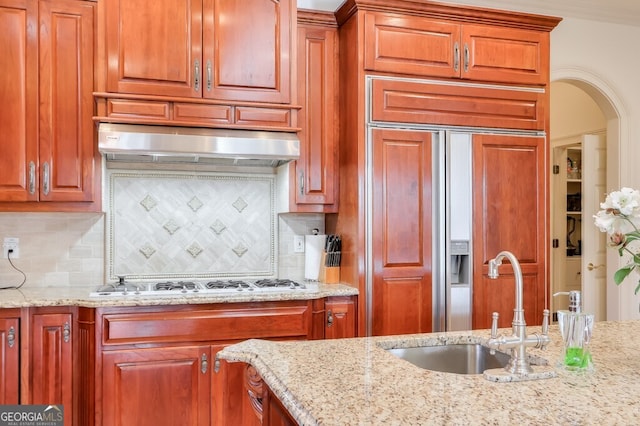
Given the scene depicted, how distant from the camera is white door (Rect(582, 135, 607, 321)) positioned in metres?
4.73

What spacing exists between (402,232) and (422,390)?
2.05 meters

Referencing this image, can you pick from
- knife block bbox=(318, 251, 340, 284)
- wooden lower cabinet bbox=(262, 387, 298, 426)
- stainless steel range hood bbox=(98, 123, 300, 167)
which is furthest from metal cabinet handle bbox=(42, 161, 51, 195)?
wooden lower cabinet bbox=(262, 387, 298, 426)

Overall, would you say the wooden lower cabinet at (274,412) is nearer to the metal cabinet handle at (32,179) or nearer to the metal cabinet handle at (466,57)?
the metal cabinet handle at (32,179)

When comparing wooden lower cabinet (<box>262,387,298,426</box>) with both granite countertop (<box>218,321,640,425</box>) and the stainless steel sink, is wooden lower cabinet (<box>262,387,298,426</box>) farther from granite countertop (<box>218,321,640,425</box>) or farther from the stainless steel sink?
the stainless steel sink

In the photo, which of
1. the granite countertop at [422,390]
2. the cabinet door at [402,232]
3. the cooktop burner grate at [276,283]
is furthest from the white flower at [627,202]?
the cooktop burner grate at [276,283]

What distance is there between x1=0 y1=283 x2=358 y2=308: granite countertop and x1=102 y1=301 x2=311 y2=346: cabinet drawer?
0.05m

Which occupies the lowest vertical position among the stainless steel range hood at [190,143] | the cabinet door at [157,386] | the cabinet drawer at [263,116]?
the cabinet door at [157,386]

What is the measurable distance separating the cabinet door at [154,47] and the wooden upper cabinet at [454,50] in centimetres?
99

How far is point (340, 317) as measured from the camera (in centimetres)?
320

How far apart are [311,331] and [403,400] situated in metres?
1.91

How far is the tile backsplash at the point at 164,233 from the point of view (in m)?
3.34

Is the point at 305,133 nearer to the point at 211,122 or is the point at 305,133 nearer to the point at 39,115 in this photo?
the point at 211,122

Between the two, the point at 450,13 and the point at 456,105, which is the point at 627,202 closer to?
the point at 456,105

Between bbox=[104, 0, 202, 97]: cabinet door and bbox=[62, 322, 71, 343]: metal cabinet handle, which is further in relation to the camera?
bbox=[104, 0, 202, 97]: cabinet door
